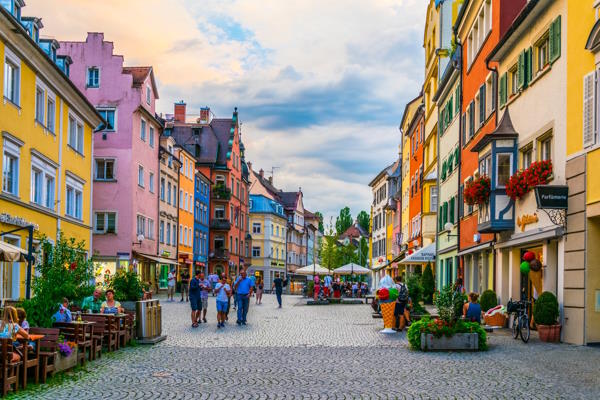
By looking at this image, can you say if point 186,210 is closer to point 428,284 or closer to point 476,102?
point 428,284

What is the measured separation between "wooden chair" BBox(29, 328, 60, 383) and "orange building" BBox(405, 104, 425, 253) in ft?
126

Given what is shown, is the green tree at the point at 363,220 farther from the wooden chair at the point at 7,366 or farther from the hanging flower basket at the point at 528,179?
the wooden chair at the point at 7,366

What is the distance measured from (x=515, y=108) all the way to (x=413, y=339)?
9.26 m

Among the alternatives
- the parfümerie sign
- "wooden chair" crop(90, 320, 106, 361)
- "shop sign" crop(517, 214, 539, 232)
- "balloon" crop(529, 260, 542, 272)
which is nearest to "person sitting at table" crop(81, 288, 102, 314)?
"wooden chair" crop(90, 320, 106, 361)

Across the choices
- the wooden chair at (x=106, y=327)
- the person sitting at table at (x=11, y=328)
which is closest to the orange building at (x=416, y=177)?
the wooden chair at (x=106, y=327)

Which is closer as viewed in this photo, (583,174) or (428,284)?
(583,174)

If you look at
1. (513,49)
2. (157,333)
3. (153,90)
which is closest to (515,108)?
(513,49)

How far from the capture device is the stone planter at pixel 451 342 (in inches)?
691

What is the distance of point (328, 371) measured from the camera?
14.1 metres

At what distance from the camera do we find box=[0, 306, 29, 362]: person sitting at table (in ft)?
36.5

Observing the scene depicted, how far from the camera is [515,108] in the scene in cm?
2419

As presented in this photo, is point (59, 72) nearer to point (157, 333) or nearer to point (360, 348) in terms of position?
point (157, 333)

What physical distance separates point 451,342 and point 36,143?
18.7 m

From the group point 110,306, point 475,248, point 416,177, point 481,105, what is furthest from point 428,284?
point 110,306
